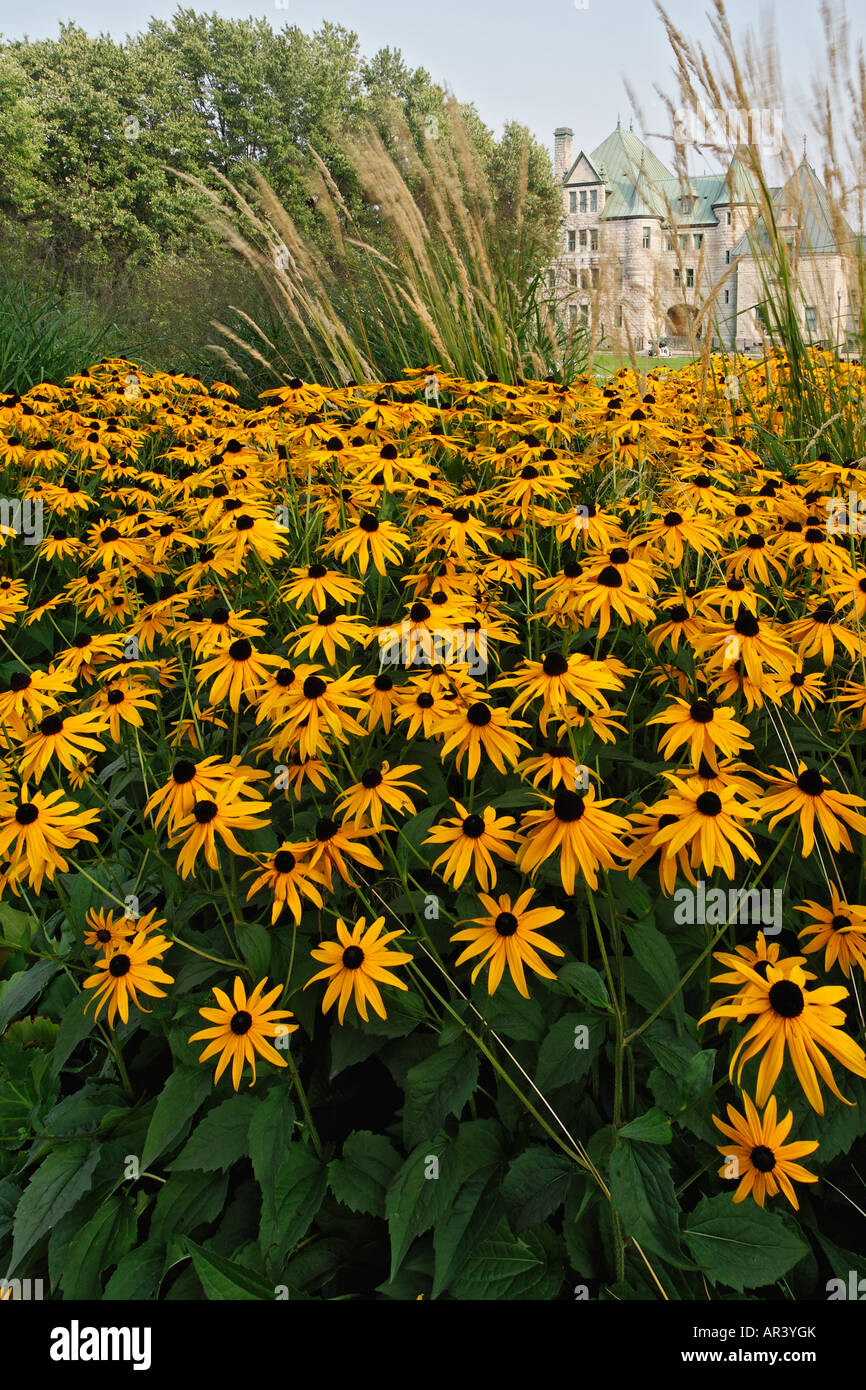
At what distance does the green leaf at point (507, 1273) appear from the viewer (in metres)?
1.34

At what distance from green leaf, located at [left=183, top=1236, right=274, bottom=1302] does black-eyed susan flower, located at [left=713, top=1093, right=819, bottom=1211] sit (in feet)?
2.46

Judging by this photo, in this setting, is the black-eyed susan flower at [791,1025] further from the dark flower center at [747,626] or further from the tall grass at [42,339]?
the tall grass at [42,339]

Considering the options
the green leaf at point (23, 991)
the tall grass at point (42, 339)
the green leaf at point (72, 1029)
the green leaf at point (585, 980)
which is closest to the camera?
the green leaf at point (585, 980)

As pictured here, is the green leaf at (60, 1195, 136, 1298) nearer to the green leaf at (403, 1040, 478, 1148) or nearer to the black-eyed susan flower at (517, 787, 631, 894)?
the green leaf at (403, 1040, 478, 1148)

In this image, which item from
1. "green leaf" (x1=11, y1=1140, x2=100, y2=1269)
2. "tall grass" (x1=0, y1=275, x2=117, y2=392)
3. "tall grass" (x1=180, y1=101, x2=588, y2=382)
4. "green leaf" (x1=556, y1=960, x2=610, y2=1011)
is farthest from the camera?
"tall grass" (x1=0, y1=275, x2=117, y2=392)

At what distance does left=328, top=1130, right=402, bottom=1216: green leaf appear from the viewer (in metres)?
1.42

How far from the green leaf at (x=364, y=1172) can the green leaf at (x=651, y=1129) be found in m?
0.46

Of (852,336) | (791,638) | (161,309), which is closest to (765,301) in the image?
(852,336)

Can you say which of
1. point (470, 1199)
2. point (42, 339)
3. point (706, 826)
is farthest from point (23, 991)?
point (42, 339)

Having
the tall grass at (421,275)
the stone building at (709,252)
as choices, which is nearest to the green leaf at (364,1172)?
the stone building at (709,252)

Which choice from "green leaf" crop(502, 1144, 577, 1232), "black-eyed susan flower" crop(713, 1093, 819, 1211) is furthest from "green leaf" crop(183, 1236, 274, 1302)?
"black-eyed susan flower" crop(713, 1093, 819, 1211)

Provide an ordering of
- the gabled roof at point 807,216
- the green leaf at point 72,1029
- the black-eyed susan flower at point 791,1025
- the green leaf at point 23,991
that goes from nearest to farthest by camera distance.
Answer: the black-eyed susan flower at point 791,1025, the green leaf at point 72,1029, the green leaf at point 23,991, the gabled roof at point 807,216

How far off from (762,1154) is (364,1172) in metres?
0.66
